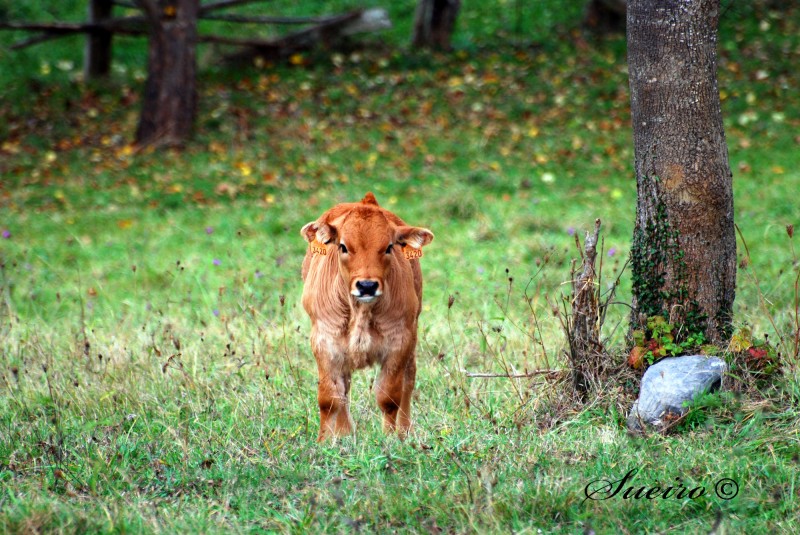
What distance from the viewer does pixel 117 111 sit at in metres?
15.5

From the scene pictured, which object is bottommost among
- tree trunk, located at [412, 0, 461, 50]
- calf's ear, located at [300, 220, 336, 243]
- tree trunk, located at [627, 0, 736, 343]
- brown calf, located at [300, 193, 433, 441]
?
brown calf, located at [300, 193, 433, 441]

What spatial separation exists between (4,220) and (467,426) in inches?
348

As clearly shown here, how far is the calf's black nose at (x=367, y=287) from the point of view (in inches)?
194

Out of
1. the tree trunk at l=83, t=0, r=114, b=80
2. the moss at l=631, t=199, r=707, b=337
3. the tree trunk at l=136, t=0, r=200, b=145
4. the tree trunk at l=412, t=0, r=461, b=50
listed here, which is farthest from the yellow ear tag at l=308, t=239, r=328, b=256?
the tree trunk at l=412, t=0, r=461, b=50

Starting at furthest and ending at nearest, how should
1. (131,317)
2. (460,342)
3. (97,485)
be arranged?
1. (131,317)
2. (460,342)
3. (97,485)

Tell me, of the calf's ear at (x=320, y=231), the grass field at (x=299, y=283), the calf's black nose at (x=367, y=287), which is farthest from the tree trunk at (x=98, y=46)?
the calf's black nose at (x=367, y=287)

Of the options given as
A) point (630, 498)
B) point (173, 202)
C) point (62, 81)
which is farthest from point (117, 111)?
point (630, 498)

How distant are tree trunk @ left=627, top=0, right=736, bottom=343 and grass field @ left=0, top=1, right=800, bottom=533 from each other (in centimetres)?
51

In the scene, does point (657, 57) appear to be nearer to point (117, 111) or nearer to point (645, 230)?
point (645, 230)

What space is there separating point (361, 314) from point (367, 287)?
404 mm

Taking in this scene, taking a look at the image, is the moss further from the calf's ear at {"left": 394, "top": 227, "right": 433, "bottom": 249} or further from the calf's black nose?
the calf's black nose

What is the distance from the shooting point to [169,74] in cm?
1391

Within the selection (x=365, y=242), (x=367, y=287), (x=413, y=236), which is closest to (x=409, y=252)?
(x=413, y=236)

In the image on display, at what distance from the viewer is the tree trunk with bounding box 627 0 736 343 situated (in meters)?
5.07
